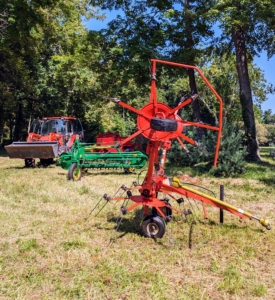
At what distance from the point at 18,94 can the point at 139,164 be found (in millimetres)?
15076

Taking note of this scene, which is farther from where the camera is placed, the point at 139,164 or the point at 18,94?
the point at 18,94

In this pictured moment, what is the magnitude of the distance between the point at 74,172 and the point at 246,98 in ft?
31.3

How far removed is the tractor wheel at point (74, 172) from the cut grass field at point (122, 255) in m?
2.49

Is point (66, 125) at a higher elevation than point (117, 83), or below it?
below

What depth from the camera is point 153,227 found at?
4926mm

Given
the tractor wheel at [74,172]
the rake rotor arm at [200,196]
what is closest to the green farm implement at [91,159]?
the tractor wheel at [74,172]

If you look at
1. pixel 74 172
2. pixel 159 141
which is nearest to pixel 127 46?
pixel 74 172

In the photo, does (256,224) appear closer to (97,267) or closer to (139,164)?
(97,267)

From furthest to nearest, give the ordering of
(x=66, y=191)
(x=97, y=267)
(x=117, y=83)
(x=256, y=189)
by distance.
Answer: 1. (x=117, y=83)
2. (x=256, y=189)
3. (x=66, y=191)
4. (x=97, y=267)

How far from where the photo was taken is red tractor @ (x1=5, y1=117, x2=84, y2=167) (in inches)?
457

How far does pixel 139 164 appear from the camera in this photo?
1104cm

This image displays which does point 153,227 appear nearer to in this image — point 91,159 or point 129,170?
point 91,159

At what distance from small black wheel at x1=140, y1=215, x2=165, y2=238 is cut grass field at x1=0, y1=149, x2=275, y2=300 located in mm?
117

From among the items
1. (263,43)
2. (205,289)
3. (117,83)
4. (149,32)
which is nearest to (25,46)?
(117,83)
